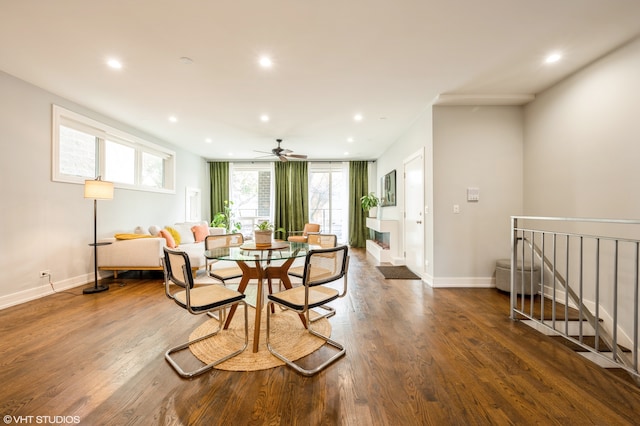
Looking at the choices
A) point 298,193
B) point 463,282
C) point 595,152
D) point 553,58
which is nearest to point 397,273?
point 463,282

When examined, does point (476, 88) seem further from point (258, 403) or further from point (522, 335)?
point (258, 403)

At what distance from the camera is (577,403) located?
148cm

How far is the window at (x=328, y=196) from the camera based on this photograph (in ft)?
26.0

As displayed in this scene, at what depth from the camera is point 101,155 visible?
13.9 feet

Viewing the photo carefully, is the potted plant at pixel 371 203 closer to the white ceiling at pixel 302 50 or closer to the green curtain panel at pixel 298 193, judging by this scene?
the green curtain panel at pixel 298 193

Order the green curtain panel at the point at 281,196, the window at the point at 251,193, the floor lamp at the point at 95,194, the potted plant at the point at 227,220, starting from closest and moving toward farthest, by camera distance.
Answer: the floor lamp at the point at 95,194 → the potted plant at the point at 227,220 → the green curtain panel at the point at 281,196 → the window at the point at 251,193

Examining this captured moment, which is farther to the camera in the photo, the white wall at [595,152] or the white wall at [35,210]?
the white wall at [35,210]

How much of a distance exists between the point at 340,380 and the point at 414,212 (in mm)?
3451

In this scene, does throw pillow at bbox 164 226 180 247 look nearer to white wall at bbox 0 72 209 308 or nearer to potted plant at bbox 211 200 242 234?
white wall at bbox 0 72 209 308

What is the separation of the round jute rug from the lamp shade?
2508 millimetres

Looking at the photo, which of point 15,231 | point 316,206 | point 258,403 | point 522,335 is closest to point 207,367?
point 258,403

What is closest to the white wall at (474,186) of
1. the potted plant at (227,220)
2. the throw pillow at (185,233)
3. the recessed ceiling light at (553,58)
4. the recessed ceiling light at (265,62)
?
the recessed ceiling light at (553,58)

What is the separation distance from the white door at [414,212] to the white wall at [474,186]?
41 centimetres

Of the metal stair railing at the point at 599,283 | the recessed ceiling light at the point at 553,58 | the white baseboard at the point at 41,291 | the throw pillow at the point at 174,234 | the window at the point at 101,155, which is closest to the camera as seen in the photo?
the metal stair railing at the point at 599,283
